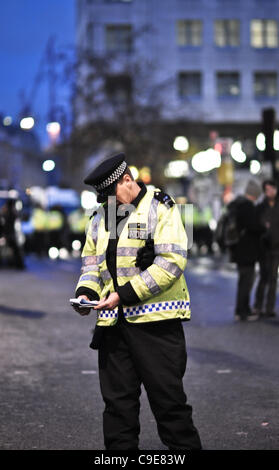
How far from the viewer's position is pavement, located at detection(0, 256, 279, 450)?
254 inches

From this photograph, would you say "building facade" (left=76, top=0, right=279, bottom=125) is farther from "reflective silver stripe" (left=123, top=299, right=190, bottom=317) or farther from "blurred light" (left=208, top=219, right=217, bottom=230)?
"reflective silver stripe" (left=123, top=299, right=190, bottom=317)

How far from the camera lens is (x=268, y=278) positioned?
13539 mm

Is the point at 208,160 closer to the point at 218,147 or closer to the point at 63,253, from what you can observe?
the point at 218,147

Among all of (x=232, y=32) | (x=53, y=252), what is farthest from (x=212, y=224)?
(x=232, y=32)

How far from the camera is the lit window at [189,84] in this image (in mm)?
57938

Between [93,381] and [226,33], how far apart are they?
52.5 meters

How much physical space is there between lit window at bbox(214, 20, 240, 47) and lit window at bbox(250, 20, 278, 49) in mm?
939

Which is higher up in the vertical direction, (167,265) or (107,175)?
(107,175)

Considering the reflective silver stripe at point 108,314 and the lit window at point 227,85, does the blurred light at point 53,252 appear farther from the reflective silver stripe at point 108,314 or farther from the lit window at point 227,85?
the reflective silver stripe at point 108,314

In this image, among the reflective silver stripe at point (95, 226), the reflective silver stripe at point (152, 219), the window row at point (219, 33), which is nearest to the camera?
the reflective silver stripe at point (152, 219)

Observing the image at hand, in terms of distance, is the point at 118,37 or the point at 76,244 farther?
the point at 118,37

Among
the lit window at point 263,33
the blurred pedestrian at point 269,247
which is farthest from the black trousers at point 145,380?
the lit window at point 263,33
